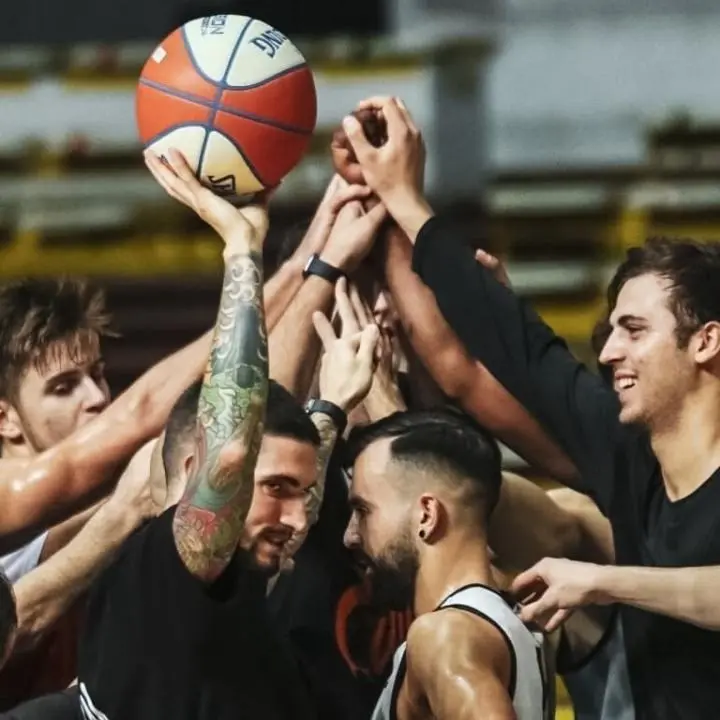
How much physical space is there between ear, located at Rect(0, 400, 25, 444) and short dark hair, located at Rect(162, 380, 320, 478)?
934 millimetres

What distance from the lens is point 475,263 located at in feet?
12.8

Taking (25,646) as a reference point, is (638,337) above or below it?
above

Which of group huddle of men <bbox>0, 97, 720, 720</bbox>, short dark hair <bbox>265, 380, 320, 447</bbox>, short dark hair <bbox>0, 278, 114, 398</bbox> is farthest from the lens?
short dark hair <bbox>0, 278, 114, 398</bbox>

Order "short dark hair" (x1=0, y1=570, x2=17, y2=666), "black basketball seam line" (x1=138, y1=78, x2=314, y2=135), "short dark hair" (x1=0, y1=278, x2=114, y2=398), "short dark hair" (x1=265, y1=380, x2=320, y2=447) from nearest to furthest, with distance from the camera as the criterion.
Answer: "short dark hair" (x1=0, y1=570, x2=17, y2=666)
"short dark hair" (x1=265, y1=380, x2=320, y2=447)
"black basketball seam line" (x1=138, y1=78, x2=314, y2=135)
"short dark hair" (x1=0, y1=278, x2=114, y2=398)

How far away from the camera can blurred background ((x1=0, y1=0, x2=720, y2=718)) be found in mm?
8711

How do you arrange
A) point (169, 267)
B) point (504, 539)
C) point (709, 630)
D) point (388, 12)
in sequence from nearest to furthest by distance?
point (709, 630) < point (504, 539) < point (169, 267) < point (388, 12)

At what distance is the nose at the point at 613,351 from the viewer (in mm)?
3646

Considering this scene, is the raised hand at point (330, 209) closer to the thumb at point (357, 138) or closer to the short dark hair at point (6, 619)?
the thumb at point (357, 138)

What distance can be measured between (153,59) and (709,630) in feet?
5.39

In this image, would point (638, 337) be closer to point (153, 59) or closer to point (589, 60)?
point (153, 59)

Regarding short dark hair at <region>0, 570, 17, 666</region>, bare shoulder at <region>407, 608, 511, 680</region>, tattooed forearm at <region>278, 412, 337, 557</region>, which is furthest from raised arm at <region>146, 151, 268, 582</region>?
tattooed forearm at <region>278, 412, 337, 557</region>

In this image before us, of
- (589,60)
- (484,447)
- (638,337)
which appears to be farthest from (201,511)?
(589,60)

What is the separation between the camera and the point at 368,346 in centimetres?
380

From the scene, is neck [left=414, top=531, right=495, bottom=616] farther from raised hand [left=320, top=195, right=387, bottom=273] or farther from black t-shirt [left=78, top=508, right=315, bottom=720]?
raised hand [left=320, top=195, right=387, bottom=273]
